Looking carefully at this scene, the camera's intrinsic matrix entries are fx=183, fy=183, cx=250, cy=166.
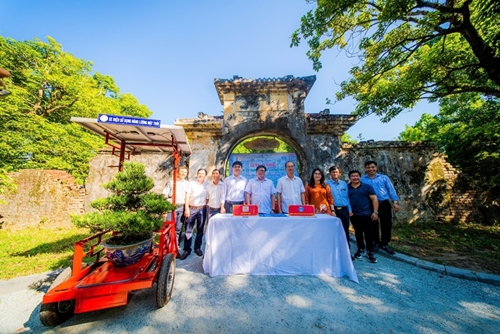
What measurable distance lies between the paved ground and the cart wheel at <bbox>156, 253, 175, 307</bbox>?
126mm

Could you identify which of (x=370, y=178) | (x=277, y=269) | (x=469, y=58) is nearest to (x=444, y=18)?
(x=469, y=58)

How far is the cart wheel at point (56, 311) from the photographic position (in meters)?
2.00

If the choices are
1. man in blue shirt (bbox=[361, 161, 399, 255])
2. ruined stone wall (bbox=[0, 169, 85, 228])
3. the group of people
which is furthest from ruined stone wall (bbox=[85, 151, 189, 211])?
man in blue shirt (bbox=[361, 161, 399, 255])

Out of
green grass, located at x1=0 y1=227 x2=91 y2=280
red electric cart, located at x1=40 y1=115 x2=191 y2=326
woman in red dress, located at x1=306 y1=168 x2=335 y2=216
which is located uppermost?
woman in red dress, located at x1=306 y1=168 x2=335 y2=216

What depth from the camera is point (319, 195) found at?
3.98 m

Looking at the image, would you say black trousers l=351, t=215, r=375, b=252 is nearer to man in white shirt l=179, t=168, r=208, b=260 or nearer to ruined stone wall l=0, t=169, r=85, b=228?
man in white shirt l=179, t=168, r=208, b=260

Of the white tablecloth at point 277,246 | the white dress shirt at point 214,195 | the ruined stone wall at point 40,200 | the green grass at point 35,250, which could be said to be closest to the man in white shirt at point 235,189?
the white dress shirt at point 214,195

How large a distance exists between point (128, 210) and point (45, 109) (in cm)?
1171

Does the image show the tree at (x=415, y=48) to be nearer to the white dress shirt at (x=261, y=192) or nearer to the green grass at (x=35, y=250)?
the white dress shirt at (x=261, y=192)

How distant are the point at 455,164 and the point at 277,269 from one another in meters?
7.94

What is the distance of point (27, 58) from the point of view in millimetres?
9305

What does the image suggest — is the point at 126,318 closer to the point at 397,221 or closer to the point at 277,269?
the point at 277,269

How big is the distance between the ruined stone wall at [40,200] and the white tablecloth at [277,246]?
6.97 meters

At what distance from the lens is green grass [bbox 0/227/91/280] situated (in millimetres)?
3635
